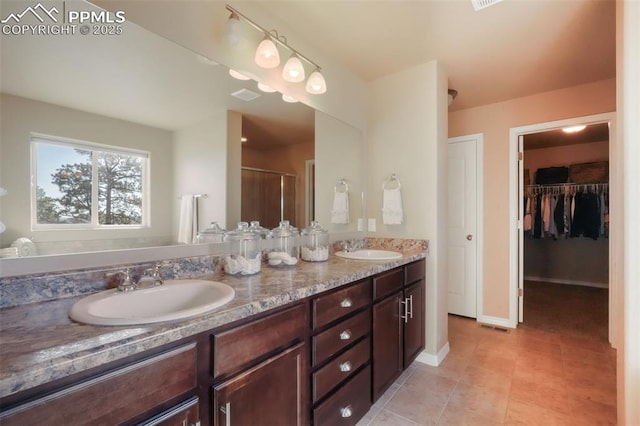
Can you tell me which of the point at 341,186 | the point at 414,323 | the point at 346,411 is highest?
the point at 341,186

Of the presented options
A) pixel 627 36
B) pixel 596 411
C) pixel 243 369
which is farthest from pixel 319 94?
pixel 596 411

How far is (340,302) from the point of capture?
53.9 inches

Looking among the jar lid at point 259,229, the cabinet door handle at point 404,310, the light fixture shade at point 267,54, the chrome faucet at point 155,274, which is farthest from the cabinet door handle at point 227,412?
the light fixture shade at point 267,54

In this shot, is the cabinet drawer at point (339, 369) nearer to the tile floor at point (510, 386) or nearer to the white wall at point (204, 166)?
the tile floor at point (510, 386)

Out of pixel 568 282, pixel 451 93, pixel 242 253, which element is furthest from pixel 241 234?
pixel 568 282

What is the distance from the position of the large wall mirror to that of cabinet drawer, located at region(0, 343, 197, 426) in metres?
0.63

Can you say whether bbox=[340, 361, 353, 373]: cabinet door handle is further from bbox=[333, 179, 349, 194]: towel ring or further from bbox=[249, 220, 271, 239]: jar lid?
bbox=[333, 179, 349, 194]: towel ring

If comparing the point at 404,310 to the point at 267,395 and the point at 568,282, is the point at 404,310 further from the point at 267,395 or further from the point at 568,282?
the point at 568,282

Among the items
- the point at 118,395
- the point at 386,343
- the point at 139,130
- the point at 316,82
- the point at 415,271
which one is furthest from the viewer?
the point at 415,271

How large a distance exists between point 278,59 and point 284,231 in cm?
104

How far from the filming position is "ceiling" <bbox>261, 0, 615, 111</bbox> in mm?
1683

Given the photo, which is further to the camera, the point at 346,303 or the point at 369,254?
the point at 369,254

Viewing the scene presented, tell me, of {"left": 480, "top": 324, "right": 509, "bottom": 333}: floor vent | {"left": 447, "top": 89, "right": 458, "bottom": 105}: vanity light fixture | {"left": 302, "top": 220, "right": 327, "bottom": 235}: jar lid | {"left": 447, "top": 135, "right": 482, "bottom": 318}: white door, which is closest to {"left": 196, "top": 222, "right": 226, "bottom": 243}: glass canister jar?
{"left": 302, "top": 220, "right": 327, "bottom": 235}: jar lid

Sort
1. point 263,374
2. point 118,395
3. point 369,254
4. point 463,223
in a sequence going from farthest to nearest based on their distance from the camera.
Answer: point 463,223 < point 369,254 < point 263,374 < point 118,395
